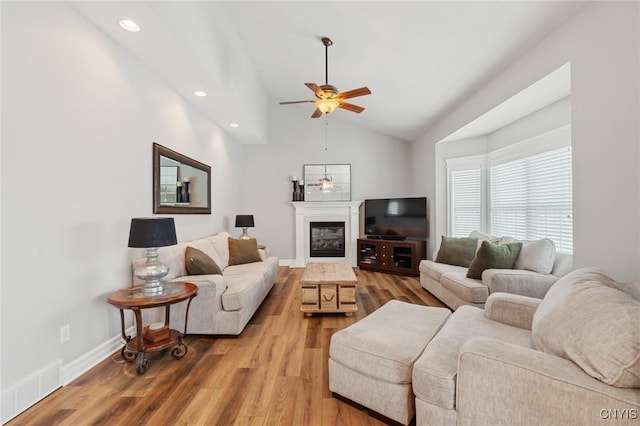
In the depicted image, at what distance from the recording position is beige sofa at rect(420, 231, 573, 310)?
2.69m

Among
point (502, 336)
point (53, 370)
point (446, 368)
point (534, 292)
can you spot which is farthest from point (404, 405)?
point (53, 370)

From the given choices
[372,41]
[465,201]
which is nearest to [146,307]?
[372,41]

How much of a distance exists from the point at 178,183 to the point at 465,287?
3.64 m

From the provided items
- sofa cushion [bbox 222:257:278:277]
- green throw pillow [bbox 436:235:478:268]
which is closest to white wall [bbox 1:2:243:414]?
sofa cushion [bbox 222:257:278:277]

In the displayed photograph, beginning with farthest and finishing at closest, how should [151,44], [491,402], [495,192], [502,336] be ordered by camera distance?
1. [495,192]
2. [151,44]
3. [502,336]
4. [491,402]

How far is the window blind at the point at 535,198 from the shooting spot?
3109mm

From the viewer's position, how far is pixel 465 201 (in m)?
4.81

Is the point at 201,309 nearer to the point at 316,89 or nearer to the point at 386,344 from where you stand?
the point at 386,344

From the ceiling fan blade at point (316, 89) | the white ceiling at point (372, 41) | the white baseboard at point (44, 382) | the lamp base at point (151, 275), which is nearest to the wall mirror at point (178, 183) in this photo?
the white ceiling at point (372, 41)

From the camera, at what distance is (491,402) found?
113 cm

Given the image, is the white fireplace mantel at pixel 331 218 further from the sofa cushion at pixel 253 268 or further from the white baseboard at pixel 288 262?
the sofa cushion at pixel 253 268

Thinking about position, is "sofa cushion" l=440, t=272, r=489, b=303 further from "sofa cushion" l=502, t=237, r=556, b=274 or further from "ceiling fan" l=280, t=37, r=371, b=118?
"ceiling fan" l=280, t=37, r=371, b=118

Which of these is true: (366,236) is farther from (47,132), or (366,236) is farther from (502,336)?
(47,132)

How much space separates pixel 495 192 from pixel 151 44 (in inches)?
196
